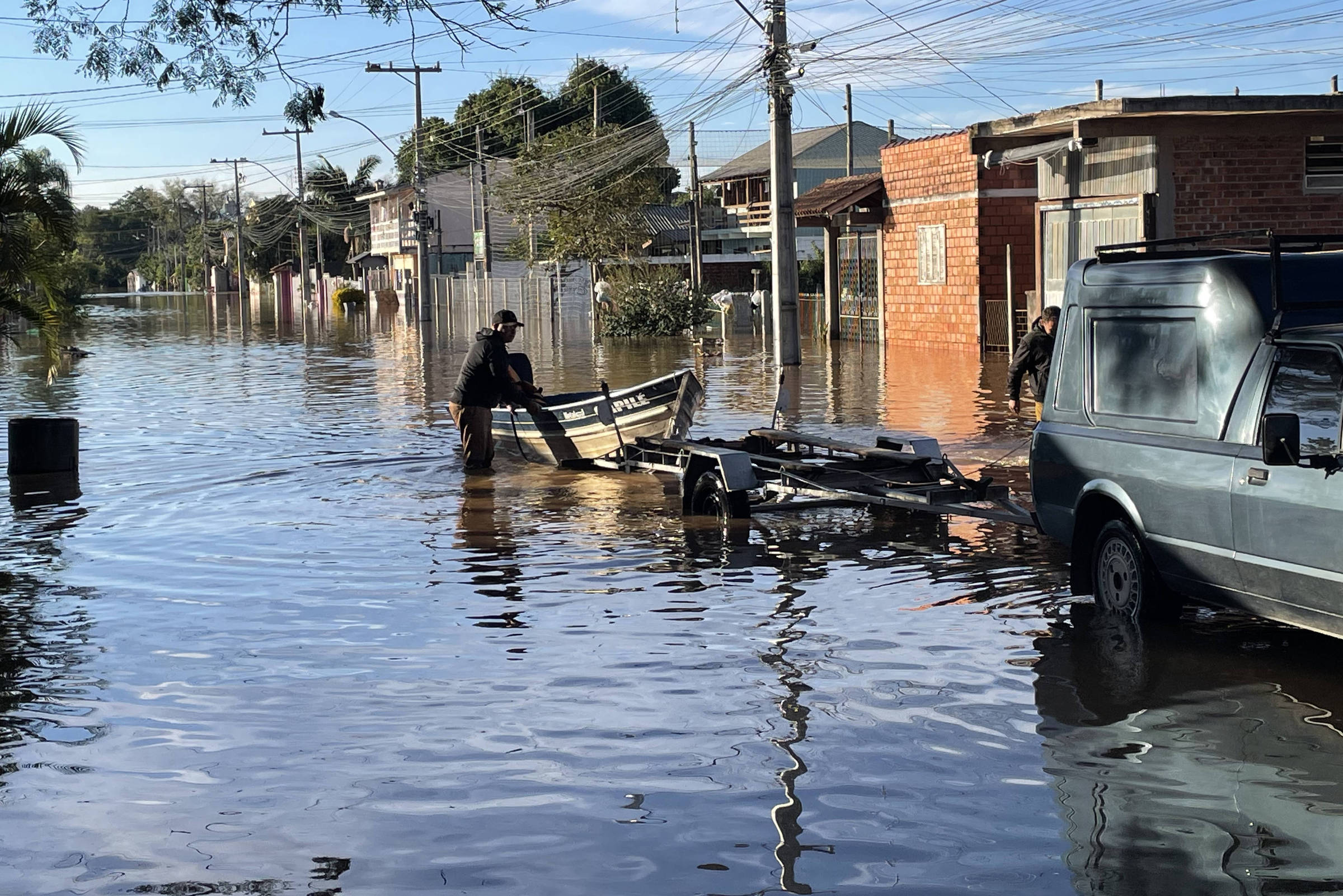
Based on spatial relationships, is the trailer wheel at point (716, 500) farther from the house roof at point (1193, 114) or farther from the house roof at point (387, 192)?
the house roof at point (387, 192)

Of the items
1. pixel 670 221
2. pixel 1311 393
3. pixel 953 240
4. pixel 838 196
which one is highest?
pixel 670 221

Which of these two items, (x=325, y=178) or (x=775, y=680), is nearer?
(x=775, y=680)

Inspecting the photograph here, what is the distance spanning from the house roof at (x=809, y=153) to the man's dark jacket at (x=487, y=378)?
64082mm

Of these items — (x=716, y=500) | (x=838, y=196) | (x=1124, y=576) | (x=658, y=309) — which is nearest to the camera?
(x=1124, y=576)

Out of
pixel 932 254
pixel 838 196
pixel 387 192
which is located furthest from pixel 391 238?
pixel 932 254

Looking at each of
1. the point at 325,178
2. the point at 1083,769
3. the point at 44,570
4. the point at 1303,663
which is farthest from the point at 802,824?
the point at 325,178

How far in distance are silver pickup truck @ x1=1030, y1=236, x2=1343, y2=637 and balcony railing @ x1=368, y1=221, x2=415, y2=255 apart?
88.3m

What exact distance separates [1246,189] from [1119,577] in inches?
723

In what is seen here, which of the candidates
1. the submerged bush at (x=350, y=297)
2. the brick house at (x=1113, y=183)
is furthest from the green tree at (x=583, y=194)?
the submerged bush at (x=350, y=297)

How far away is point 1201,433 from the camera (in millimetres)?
8375

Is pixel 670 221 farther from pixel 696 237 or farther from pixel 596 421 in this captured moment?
pixel 596 421

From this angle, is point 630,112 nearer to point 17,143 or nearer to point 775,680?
point 17,143

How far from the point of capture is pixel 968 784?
6.38 m

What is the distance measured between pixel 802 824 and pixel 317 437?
52.8 ft
